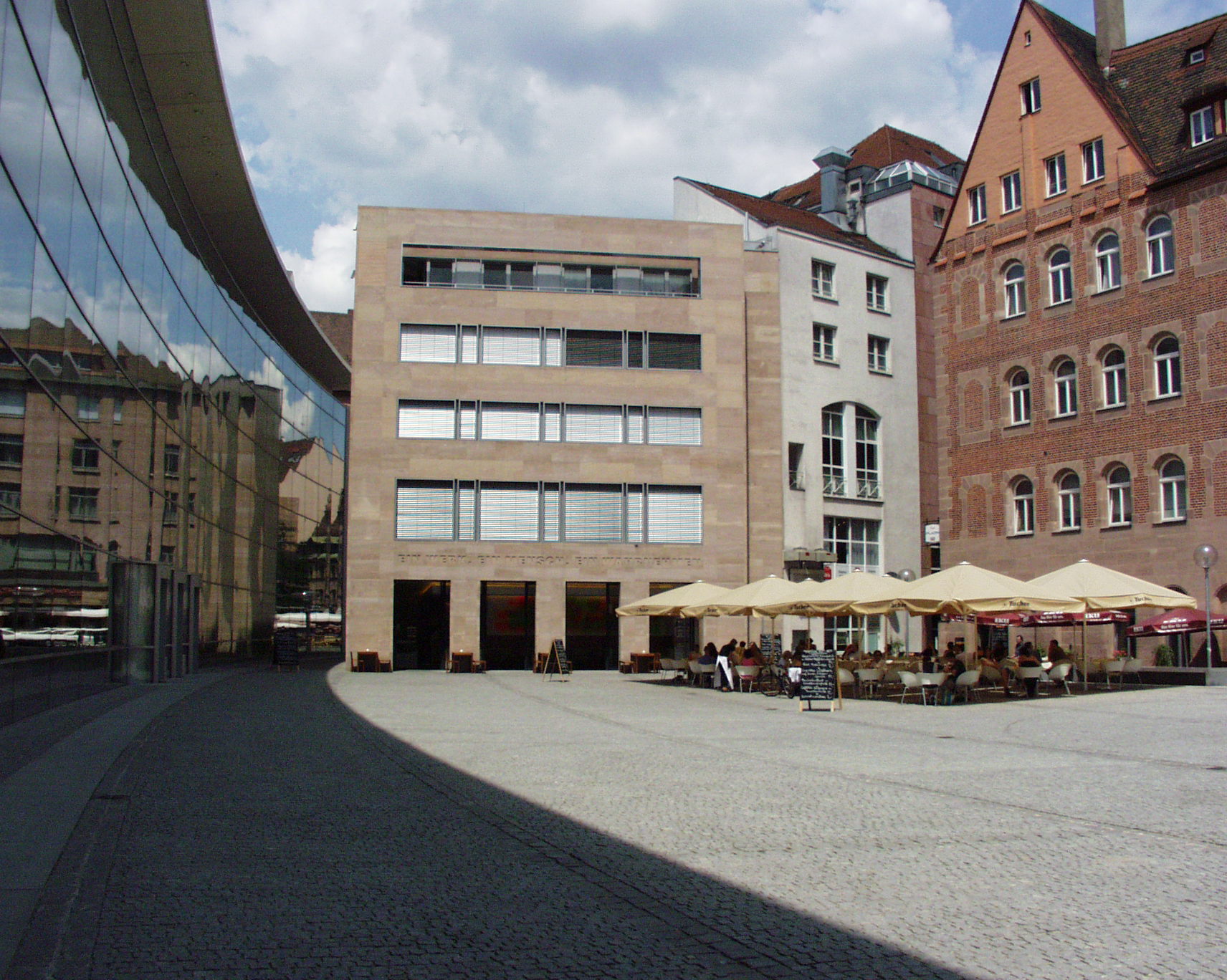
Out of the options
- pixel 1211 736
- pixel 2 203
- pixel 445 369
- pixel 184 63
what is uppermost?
pixel 184 63

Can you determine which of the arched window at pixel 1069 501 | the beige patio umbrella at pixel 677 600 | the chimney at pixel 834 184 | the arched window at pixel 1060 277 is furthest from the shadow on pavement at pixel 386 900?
the chimney at pixel 834 184

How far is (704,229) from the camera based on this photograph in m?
45.4

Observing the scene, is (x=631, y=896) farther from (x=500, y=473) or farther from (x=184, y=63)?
(x=500, y=473)

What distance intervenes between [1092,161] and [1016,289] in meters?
5.19

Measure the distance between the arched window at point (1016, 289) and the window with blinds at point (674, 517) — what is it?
1383 cm

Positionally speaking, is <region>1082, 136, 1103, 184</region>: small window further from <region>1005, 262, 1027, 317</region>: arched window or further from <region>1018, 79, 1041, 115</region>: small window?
<region>1005, 262, 1027, 317</region>: arched window

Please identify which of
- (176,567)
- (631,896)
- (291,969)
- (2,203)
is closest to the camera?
(291,969)

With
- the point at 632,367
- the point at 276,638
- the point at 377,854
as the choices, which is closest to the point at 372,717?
the point at 377,854

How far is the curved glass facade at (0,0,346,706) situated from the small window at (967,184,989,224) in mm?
27066

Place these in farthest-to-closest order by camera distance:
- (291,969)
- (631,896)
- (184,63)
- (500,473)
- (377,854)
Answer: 1. (500,473)
2. (184,63)
3. (377,854)
4. (631,896)
5. (291,969)

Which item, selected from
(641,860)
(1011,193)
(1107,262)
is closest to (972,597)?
(641,860)

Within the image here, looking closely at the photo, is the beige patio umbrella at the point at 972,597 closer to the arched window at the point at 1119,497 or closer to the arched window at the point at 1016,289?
the arched window at the point at 1119,497

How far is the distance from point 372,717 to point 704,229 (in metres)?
29.1

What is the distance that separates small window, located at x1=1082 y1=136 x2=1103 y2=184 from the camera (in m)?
43.0
